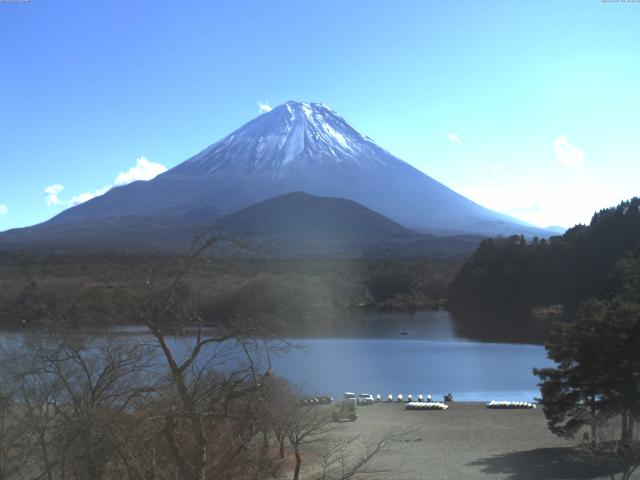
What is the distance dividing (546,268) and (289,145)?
62167mm

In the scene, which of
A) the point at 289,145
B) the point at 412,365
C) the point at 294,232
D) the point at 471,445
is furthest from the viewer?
the point at 289,145

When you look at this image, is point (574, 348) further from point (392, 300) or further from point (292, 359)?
point (392, 300)

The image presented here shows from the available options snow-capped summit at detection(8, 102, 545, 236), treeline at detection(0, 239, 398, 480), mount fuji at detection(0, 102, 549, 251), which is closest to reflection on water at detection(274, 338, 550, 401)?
treeline at detection(0, 239, 398, 480)

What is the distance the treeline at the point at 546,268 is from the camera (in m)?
40.8

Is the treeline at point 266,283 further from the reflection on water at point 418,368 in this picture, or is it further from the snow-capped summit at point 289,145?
the snow-capped summit at point 289,145

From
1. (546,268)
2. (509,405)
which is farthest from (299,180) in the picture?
(509,405)

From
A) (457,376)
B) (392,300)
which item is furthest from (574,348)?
(392,300)

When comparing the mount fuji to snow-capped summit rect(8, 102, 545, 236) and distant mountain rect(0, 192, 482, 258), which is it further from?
distant mountain rect(0, 192, 482, 258)

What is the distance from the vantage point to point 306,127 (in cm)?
10194

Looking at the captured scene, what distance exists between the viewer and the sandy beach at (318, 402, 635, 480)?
31.5ft

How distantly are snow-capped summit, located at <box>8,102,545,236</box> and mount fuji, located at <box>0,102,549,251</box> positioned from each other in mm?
135

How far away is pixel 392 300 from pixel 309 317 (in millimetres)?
10280

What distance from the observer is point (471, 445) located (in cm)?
1216

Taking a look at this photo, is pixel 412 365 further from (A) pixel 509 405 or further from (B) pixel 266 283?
(B) pixel 266 283
